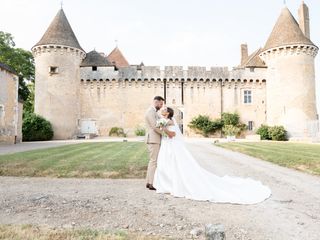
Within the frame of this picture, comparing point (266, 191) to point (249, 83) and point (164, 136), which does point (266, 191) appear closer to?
point (164, 136)

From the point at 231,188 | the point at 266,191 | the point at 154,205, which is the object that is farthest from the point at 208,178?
the point at 154,205

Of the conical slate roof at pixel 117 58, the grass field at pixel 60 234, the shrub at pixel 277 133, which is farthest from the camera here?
the conical slate roof at pixel 117 58

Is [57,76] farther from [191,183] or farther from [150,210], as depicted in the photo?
[150,210]

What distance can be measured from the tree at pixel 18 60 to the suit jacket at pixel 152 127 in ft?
101

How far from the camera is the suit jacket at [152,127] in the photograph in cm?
605

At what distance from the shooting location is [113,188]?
19.0ft

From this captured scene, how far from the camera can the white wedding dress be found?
16.6 ft

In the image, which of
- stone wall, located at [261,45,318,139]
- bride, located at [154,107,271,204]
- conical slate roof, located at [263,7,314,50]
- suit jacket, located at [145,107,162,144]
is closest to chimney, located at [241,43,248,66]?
conical slate roof, located at [263,7,314,50]

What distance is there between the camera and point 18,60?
109 feet

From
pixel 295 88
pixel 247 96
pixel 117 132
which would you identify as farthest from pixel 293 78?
pixel 117 132

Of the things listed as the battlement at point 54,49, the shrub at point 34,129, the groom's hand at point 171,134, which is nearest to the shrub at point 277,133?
the battlement at point 54,49

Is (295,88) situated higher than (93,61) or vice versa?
(93,61)

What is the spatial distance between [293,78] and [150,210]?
93.9ft

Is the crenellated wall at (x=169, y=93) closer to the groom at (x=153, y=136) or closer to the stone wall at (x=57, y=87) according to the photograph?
the stone wall at (x=57, y=87)
